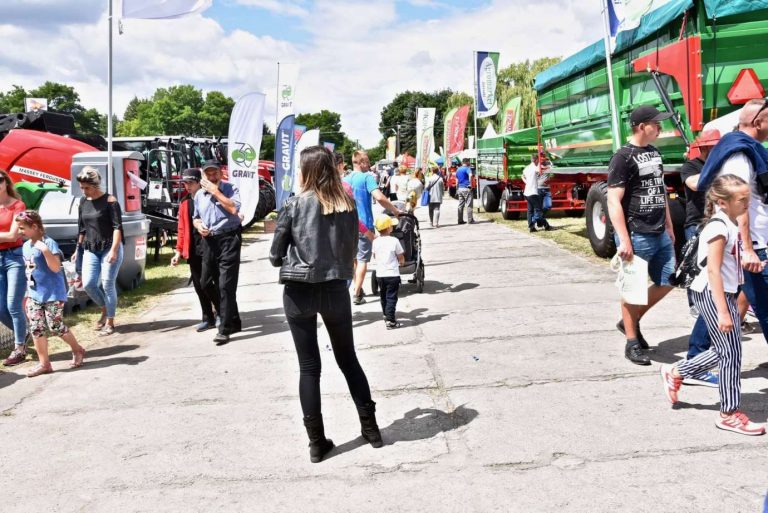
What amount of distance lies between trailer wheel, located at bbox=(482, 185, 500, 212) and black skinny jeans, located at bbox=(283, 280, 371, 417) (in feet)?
58.8

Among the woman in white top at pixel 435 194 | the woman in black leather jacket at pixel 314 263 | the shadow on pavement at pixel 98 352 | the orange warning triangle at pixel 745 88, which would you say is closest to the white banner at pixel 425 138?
the woman in white top at pixel 435 194

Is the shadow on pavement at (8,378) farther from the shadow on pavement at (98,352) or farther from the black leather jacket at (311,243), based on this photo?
the black leather jacket at (311,243)

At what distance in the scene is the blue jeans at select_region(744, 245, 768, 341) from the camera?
4.33 meters

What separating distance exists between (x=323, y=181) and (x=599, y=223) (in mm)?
7814

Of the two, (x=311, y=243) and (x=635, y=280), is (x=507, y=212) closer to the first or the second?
(x=635, y=280)

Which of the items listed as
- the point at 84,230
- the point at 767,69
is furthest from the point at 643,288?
the point at 84,230

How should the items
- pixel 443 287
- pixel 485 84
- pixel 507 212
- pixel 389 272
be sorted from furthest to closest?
1. pixel 485 84
2. pixel 507 212
3. pixel 443 287
4. pixel 389 272

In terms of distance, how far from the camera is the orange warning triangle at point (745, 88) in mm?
7371

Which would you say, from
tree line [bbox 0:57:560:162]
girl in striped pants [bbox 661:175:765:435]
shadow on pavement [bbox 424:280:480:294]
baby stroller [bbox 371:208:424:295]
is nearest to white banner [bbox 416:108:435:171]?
shadow on pavement [bbox 424:280:480:294]

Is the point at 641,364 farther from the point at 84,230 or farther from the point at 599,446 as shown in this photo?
the point at 84,230

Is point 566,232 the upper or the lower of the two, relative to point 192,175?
lower

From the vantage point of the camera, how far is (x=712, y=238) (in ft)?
12.8

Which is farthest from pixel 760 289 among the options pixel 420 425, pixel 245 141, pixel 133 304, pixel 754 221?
pixel 245 141

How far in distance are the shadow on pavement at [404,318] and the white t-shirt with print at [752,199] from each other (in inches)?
138
